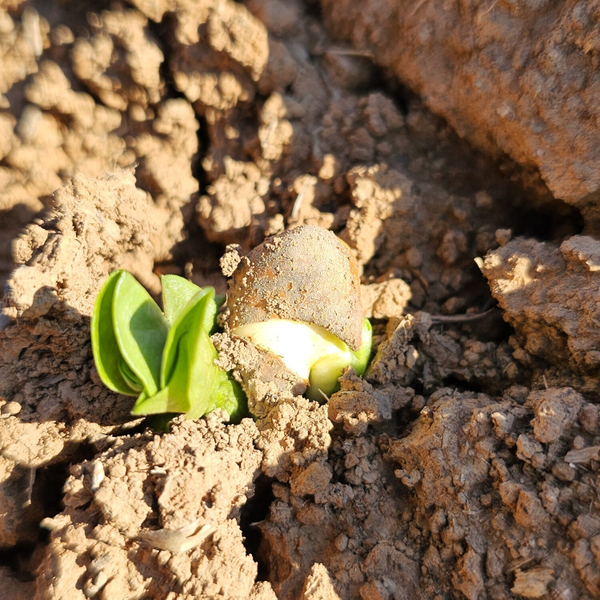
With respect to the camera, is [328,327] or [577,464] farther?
[328,327]

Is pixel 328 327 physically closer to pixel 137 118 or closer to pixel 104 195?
pixel 104 195

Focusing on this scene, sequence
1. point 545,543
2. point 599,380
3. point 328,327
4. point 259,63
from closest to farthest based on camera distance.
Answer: point 545,543 → point 599,380 → point 328,327 → point 259,63

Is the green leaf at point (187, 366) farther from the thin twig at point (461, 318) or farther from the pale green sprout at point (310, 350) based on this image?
the thin twig at point (461, 318)

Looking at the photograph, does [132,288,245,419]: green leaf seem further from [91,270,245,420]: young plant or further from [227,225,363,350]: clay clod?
[227,225,363,350]: clay clod

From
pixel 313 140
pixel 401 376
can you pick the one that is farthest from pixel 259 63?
pixel 401 376

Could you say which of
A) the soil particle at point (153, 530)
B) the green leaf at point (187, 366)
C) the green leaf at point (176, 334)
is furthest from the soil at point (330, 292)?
the green leaf at point (176, 334)

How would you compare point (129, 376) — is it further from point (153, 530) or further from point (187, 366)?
point (153, 530)

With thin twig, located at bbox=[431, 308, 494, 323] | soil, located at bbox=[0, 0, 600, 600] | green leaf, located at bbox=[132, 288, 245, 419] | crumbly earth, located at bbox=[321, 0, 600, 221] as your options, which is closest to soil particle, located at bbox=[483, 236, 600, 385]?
soil, located at bbox=[0, 0, 600, 600]
